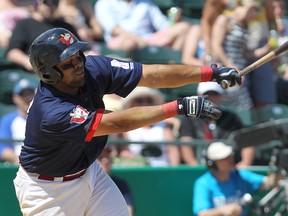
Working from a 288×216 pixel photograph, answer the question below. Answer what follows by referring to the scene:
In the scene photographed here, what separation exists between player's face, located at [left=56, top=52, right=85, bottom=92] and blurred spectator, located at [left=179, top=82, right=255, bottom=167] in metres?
2.70

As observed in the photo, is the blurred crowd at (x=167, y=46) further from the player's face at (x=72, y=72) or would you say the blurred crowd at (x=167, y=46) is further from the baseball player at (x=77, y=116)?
the player's face at (x=72, y=72)

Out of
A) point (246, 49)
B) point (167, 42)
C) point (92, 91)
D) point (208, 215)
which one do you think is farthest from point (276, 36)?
point (92, 91)

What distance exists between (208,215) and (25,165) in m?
2.27

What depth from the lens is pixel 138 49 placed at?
325 inches

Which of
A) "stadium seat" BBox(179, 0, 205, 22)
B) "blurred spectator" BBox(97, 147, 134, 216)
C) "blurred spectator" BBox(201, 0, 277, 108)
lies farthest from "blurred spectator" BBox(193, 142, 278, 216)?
"stadium seat" BBox(179, 0, 205, 22)

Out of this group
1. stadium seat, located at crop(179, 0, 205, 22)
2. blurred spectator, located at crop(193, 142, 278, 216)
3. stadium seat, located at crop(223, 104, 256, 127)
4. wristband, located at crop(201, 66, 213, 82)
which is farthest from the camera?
stadium seat, located at crop(179, 0, 205, 22)

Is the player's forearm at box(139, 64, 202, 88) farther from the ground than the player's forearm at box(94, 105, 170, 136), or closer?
farther from the ground

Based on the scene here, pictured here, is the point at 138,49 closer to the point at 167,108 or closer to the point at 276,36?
the point at 276,36

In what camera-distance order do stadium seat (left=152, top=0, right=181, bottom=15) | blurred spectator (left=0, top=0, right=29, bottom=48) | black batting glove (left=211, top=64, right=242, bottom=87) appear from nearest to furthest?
black batting glove (left=211, top=64, right=242, bottom=87)
blurred spectator (left=0, top=0, right=29, bottom=48)
stadium seat (left=152, top=0, right=181, bottom=15)

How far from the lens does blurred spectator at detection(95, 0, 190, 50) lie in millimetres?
8414

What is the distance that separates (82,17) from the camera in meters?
8.48

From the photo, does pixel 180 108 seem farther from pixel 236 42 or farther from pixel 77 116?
pixel 236 42

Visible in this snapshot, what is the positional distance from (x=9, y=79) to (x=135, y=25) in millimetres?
1738

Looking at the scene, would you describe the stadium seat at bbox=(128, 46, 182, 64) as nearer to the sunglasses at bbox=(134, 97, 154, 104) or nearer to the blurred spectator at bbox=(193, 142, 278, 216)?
the sunglasses at bbox=(134, 97, 154, 104)
